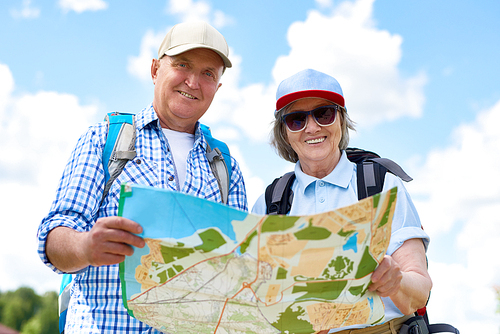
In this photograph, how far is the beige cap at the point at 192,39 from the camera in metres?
3.53

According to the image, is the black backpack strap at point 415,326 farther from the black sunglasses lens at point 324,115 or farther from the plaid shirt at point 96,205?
the plaid shirt at point 96,205

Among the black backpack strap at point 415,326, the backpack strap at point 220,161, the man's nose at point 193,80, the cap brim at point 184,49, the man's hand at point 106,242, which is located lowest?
the black backpack strap at point 415,326

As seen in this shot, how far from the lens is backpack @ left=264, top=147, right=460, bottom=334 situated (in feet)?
10.6

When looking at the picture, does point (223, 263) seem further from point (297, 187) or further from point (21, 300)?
point (21, 300)

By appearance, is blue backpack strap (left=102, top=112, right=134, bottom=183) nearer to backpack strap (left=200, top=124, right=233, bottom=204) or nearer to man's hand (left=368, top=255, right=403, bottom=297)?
backpack strap (left=200, top=124, right=233, bottom=204)

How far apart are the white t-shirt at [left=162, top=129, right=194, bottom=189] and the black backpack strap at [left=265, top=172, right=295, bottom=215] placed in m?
0.83

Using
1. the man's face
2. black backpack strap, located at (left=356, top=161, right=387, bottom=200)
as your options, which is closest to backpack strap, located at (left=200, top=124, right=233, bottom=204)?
the man's face

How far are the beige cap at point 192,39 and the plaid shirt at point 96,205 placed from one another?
2.38 ft

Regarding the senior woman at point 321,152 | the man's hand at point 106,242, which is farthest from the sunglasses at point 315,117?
the man's hand at point 106,242

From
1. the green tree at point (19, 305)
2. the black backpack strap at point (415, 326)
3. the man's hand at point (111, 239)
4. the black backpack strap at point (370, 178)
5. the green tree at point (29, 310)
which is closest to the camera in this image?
the man's hand at point (111, 239)

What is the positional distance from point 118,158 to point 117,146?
0.11m

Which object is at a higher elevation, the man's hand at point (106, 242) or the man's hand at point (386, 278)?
the man's hand at point (106, 242)

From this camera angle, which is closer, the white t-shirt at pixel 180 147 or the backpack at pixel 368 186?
the backpack at pixel 368 186

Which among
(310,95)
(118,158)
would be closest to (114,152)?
(118,158)
